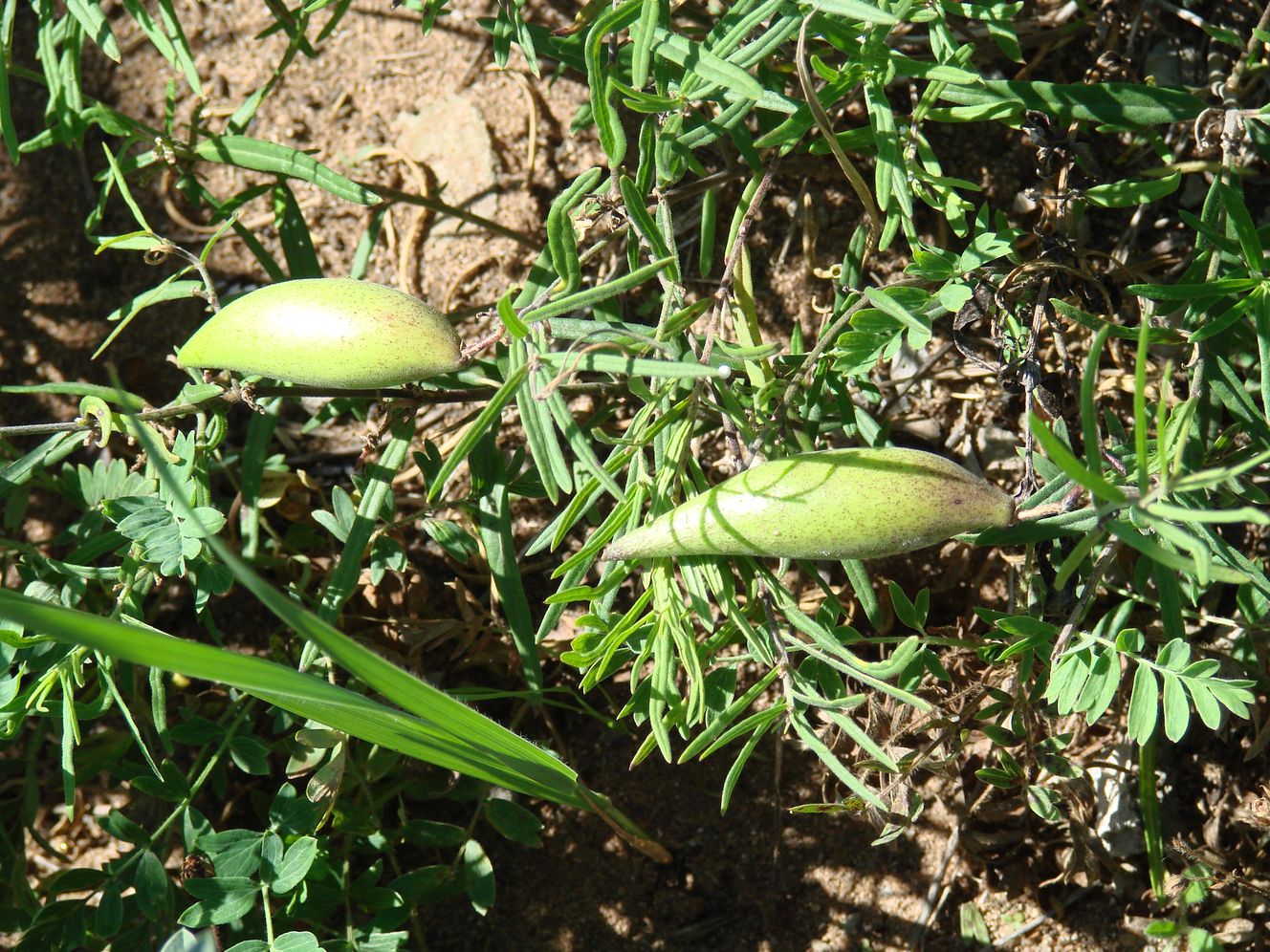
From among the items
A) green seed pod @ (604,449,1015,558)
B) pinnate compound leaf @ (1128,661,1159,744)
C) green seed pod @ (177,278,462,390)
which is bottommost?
pinnate compound leaf @ (1128,661,1159,744)

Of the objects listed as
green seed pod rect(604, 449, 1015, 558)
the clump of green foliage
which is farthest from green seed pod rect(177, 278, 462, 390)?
green seed pod rect(604, 449, 1015, 558)

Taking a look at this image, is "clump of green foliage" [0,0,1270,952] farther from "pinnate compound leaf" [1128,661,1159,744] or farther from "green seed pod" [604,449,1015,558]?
"green seed pod" [604,449,1015,558]

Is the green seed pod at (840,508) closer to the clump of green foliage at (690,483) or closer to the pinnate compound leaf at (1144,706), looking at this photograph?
the clump of green foliage at (690,483)

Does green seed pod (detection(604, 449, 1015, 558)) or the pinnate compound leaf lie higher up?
green seed pod (detection(604, 449, 1015, 558))

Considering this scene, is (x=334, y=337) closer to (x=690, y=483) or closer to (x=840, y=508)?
(x=690, y=483)

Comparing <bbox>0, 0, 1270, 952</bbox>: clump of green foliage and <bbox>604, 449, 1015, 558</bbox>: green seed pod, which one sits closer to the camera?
<bbox>604, 449, 1015, 558</bbox>: green seed pod

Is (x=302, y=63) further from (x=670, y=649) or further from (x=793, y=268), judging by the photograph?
(x=670, y=649)
